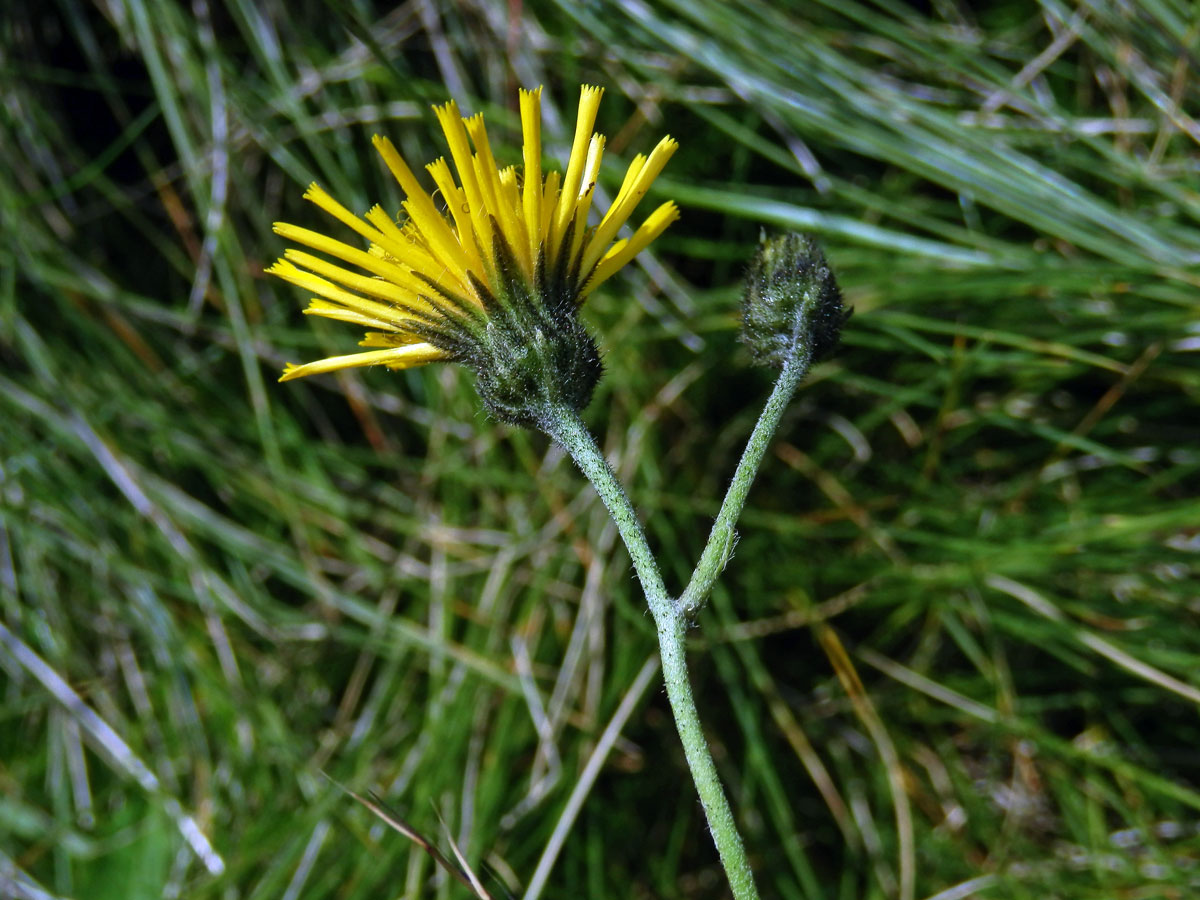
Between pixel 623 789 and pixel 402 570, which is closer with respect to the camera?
pixel 623 789

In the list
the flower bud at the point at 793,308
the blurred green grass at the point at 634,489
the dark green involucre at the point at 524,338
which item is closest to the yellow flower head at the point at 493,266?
the dark green involucre at the point at 524,338

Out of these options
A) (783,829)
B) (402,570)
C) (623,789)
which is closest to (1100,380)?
(783,829)

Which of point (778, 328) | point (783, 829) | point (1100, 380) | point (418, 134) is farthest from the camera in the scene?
point (418, 134)

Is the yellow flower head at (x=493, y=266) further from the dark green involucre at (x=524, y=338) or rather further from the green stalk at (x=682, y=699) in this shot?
the green stalk at (x=682, y=699)

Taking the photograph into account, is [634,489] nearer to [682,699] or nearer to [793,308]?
[793,308]

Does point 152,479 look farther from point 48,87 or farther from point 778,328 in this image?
point 778,328

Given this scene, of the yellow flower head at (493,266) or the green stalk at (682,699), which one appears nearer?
the green stalk at (682,699)

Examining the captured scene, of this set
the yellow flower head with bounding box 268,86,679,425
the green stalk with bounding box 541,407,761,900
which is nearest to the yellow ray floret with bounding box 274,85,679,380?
the yellow flower head with bounding box 268,86,679,425

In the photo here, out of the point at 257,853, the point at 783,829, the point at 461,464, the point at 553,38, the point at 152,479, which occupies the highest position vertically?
the point at 553,38
